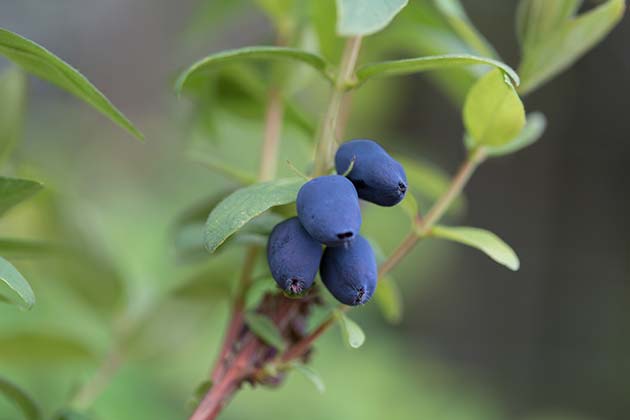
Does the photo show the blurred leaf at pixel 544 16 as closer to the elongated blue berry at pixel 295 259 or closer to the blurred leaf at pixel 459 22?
the blurred leaf at pixel 459 22

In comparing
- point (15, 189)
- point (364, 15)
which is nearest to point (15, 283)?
point (15, 189)

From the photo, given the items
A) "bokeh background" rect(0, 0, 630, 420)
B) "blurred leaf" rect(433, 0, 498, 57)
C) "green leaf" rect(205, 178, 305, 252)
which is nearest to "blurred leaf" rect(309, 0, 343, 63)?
"blurred leaf" rect(433, 0, 498, 57)

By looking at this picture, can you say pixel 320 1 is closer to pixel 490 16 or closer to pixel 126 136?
pixel 126 136

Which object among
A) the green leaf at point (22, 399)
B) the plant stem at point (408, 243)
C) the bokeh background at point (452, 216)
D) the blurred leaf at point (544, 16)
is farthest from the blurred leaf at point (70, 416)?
the bokeh background at point (452, 216)

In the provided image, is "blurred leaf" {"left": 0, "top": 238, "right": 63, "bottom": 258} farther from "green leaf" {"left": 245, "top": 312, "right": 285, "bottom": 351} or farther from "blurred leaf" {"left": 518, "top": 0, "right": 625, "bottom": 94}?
"blurred leaf" {"left": 518, "top": 0, "right": 625, "bottom": 94}

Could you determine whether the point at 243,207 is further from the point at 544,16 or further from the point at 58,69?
the point at 544,16

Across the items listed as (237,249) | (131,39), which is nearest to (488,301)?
(131,39)
